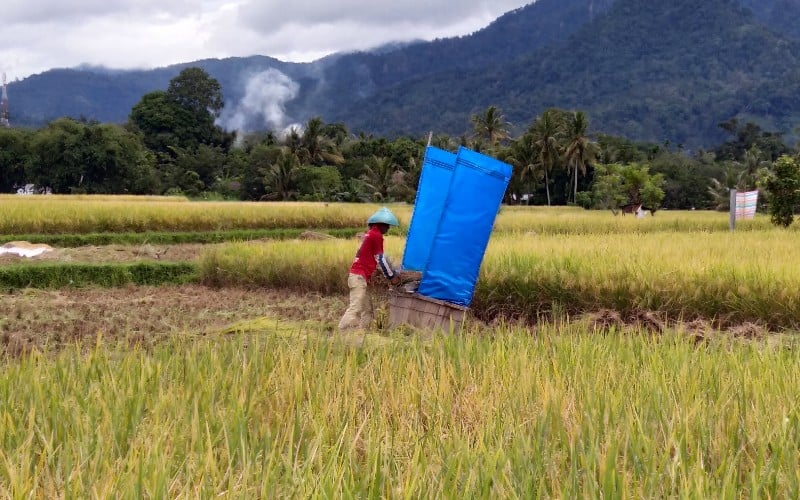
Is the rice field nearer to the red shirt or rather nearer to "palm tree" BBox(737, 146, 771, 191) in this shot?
the red shirt

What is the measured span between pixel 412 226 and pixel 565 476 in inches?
205

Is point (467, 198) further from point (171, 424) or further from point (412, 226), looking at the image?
point (171, 424)

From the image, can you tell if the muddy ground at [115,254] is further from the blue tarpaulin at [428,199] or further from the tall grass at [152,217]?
the blue tarpaulin at [428,199]

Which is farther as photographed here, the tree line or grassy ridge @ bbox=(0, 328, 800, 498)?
the tree line

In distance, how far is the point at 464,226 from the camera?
18.7 ft

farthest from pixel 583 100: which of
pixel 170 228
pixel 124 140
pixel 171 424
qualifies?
pixel 171 424

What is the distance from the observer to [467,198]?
18.4ft

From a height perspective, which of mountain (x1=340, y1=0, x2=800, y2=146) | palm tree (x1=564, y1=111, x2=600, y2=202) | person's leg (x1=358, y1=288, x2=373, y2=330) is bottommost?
person's leg (x1=358, y1=288, x2=373, y2=330)

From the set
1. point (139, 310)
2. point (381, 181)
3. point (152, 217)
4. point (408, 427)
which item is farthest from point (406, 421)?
point (381, 181)

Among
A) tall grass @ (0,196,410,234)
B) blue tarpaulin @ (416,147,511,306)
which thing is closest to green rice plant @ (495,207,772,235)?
tall grass @ (0,196,410,234)

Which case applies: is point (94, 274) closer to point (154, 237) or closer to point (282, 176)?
point (154, 237)

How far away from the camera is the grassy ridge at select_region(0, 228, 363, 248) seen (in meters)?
14.7

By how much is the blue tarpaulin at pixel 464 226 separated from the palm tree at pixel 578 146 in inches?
1521

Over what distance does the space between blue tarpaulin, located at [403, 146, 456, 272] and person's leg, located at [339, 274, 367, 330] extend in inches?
23.4
